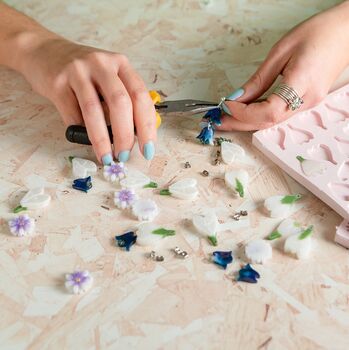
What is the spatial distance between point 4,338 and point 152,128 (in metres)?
0.36

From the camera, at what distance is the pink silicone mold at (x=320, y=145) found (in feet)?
2.48

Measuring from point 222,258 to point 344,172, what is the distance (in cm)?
24

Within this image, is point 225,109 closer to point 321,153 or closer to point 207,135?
point 207,135

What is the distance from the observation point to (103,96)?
0.81 m

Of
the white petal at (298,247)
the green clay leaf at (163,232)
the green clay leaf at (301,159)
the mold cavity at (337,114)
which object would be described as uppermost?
the mold cavity at (337,114)

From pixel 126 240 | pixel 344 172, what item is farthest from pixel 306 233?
pixel 126 240

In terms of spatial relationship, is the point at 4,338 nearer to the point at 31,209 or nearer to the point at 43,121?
the point at 31,209

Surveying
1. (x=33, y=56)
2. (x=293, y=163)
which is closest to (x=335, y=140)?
(x=293, y=163)

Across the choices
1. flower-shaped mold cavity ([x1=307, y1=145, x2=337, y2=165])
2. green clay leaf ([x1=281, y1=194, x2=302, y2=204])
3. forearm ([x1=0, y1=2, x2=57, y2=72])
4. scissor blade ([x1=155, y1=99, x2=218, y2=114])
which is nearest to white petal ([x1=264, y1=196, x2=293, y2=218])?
green clay leaf ([x1=281, y1=194, x2=302, y2=204])

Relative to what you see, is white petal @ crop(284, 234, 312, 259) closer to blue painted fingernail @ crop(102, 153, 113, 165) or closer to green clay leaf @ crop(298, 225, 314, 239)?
green clay leaf @ crop(298, 225, 314, 239)

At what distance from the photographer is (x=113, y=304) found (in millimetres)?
639

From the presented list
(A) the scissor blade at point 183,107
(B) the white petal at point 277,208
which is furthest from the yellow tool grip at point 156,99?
(B) the white petal at point 277,208

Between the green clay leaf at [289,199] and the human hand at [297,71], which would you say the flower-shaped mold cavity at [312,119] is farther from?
the green clay leaf at [289,199]

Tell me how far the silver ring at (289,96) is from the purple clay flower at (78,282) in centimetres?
39
